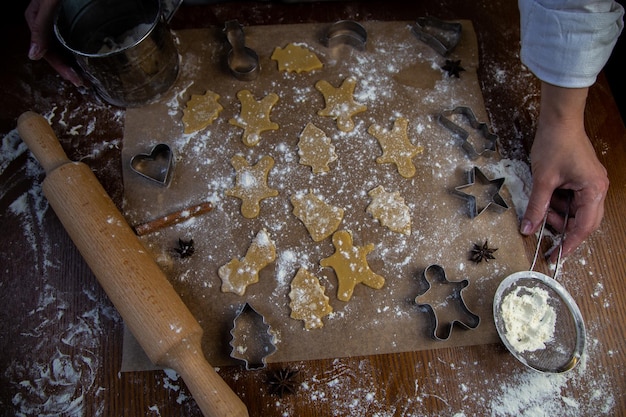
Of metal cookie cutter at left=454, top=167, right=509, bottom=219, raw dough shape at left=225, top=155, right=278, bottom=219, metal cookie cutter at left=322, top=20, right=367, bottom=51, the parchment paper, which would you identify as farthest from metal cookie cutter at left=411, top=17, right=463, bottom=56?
raw dough shape at left=225, top=155, right=278, bottom=219

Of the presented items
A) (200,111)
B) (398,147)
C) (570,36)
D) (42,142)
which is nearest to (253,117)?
(200,111)

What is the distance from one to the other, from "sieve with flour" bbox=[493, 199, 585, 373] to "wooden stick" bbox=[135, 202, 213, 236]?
691 millimetres

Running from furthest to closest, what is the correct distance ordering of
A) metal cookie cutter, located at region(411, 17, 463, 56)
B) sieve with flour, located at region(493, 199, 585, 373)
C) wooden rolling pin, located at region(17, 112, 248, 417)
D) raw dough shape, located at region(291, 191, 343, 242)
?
metal cookie cutter, located at region(411, 17, 463, 56)
raw dough shape, located at region(291, 191, 343, 242)
sieve with flour, located at region(493, 199, 585, 373)
wooden rolling pin, located at region(17, 112, 248, 417)

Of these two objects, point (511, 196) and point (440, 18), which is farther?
point (440, 18)

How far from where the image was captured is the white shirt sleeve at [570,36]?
979 millimetres

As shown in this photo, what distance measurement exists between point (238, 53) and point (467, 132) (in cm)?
65

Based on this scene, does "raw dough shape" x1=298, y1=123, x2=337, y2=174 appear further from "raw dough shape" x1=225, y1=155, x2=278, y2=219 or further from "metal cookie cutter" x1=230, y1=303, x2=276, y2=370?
"metal cookie cutter" x1=230, y1=303, x2=276, y2=370

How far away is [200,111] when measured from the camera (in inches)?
49.9

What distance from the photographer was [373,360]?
1045mm

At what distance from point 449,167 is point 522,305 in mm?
367

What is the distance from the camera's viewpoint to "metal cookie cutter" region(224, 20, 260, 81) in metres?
1.33

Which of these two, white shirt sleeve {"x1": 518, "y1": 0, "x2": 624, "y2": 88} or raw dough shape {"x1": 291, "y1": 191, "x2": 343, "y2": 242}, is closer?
white shirt sleeve {"x1": 518, "y1": 0, "x2": 624, "y2": 88}

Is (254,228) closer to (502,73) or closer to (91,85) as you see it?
(91,85)

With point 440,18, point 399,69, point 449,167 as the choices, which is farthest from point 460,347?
point 440,18
